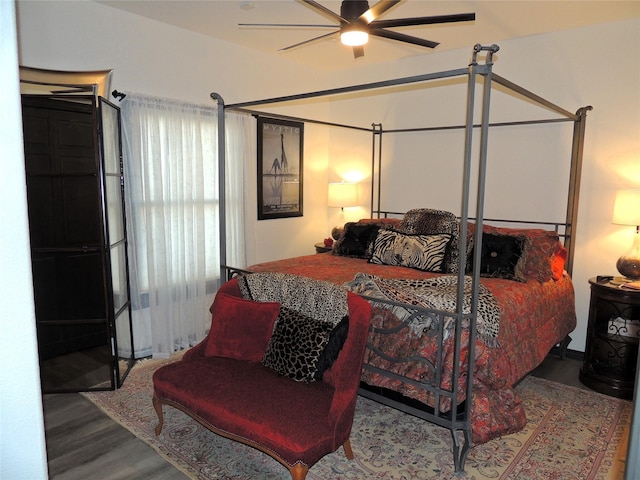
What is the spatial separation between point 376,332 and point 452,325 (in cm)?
43

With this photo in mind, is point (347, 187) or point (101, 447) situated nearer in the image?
point (101, 447)

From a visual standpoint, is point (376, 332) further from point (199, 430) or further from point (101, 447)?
point (101, 447)

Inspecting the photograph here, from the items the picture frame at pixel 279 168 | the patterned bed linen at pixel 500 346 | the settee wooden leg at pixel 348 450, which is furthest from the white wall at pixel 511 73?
the settee wooden leg at pixel 348 450

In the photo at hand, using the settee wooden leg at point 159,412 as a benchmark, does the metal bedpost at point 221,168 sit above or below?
above

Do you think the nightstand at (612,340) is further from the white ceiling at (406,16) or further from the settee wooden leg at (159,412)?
the settee wooden leg at (159,412)

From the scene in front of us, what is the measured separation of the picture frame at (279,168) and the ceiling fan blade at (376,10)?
2.19m

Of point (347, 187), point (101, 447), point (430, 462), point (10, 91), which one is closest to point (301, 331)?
point (430, 462)

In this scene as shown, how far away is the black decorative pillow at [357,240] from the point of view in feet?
13.7

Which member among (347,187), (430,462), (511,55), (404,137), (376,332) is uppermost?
(511,55)

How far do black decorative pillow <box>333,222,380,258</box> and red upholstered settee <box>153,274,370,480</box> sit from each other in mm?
1667

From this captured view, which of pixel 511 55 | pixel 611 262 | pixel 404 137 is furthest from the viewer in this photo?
pixel 404 137

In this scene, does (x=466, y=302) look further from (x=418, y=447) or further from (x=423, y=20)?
(x=423, y=20)

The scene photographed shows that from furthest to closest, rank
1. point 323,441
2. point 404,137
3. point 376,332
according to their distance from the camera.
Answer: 1. point 404,137
2. point 376,332
3. point 323,441

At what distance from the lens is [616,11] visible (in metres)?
3.20
